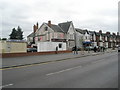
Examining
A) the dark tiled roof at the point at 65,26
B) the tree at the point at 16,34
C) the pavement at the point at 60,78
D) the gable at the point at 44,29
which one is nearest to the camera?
the pavement at the point at 60,78

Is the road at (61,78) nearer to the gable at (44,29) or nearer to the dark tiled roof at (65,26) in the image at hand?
the gable at (44,29)

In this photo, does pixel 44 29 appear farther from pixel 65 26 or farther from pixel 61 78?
pixel 61 78

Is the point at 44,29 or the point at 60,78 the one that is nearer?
the point at 60,78

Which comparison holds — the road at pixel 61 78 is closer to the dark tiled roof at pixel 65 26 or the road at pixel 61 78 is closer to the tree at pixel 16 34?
the dark tiled roof at pixel 65 26

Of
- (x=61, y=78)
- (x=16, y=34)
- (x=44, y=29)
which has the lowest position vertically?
(x=61, y=78)

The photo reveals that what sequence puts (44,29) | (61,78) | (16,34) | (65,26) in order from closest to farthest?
(61,78)
(65,26)
(44,29)
(16,34)

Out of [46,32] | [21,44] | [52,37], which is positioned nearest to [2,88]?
[21,44]

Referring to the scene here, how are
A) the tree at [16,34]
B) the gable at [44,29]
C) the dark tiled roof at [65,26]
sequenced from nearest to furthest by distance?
the gable at [44,29]
the dark tiled roof at [65,26]
the tree at [16,34]

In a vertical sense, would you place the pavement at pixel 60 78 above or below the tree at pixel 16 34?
below

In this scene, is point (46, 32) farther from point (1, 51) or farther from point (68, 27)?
point (1, 51)

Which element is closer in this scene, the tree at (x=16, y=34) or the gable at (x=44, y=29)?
the gable at (x=44, y=29)

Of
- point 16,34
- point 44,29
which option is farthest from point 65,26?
point 16,34

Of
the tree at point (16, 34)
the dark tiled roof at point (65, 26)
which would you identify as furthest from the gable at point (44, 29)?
the tree at point (16, 34)

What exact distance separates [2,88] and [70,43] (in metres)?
43.8
